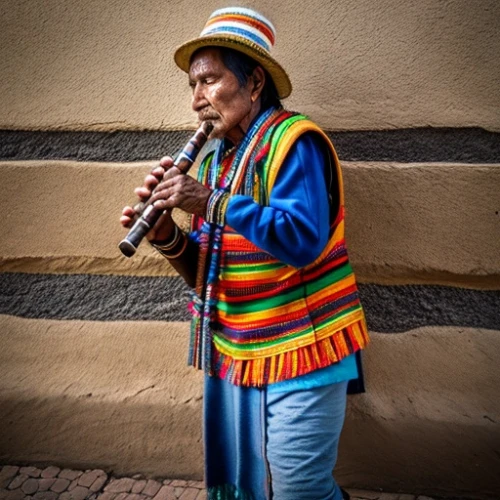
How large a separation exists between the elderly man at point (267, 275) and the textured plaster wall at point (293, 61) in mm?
402

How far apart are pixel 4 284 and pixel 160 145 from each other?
86 centimetres

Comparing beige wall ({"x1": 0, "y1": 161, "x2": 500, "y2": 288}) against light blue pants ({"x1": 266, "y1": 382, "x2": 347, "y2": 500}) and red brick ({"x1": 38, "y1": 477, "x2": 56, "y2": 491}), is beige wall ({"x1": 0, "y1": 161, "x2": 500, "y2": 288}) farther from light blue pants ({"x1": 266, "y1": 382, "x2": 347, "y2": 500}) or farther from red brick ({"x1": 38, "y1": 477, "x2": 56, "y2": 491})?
red brick ({"x1": 38, "y1": 477, "x2": 56, "y2": 491})

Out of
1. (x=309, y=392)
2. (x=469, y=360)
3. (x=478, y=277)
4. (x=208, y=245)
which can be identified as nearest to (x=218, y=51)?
(x=208, y=245)

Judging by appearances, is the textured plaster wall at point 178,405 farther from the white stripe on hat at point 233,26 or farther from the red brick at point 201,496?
the white stripe on hat at point 233,26

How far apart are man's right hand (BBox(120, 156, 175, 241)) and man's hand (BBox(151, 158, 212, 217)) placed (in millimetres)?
56

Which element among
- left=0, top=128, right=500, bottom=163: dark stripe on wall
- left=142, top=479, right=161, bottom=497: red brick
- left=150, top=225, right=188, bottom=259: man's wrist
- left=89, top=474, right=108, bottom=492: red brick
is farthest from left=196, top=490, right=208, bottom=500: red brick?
left=0, top=128, right=500, bottom=163: dark stripe on wall

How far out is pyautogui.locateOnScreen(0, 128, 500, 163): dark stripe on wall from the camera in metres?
1.70

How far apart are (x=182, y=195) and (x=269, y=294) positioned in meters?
0.34

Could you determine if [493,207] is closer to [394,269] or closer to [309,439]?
[394,269]

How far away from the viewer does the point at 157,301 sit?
76.5 inches

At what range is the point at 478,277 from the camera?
5.68ft

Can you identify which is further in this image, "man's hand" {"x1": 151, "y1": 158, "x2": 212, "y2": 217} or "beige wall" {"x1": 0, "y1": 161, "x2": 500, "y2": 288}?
"beige wall" {"x1": 0, "y1": 161, "x2": 500, "y2": 288}

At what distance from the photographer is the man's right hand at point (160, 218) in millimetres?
1277

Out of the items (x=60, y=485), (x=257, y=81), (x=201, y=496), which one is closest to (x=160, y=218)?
(x=257, y=81)
